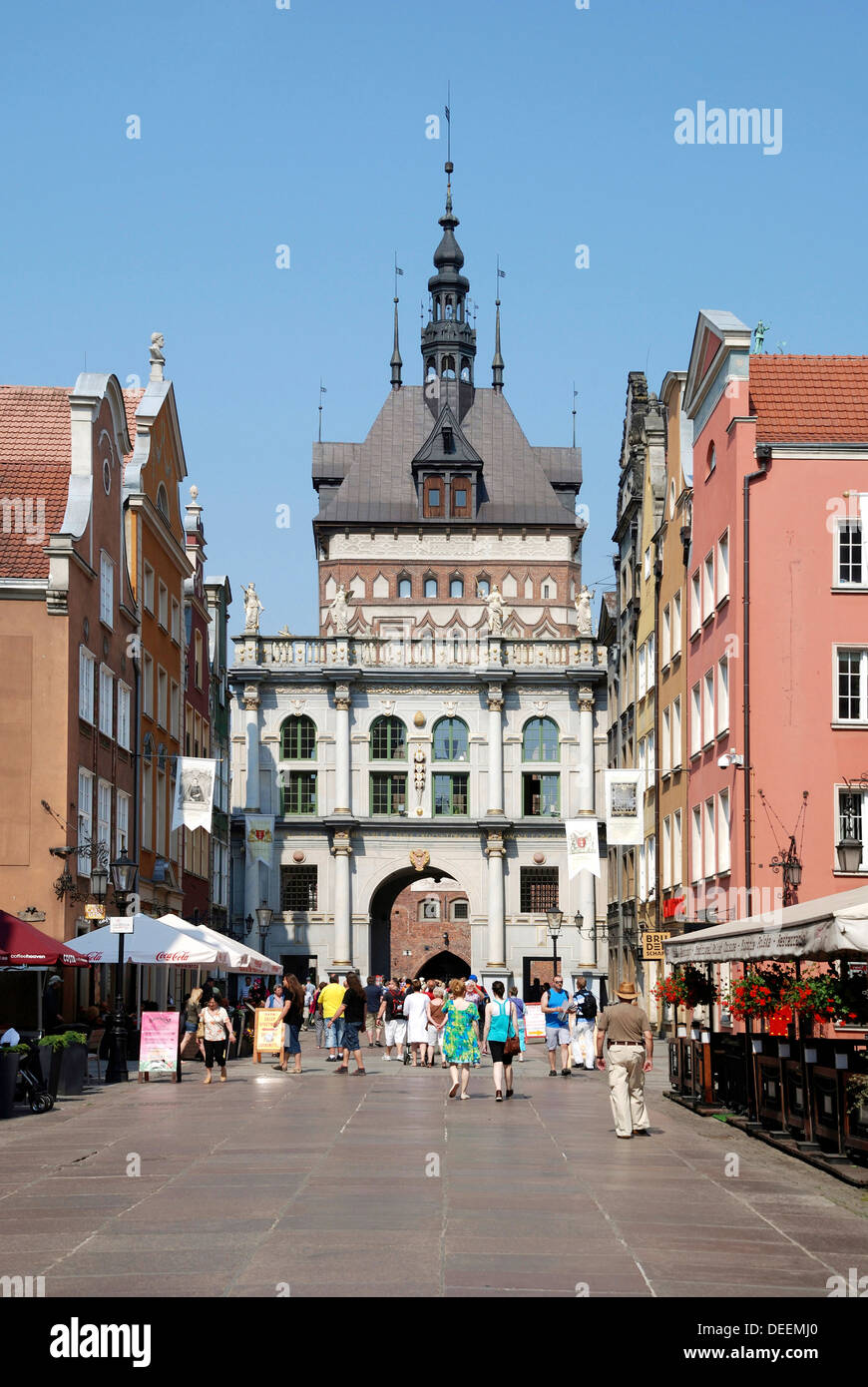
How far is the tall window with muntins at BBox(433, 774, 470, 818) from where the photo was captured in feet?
241

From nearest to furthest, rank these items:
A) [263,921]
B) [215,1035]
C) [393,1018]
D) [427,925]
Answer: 1. [215,1035]
2. [393,1018]
3. [263,921]
4. [427,925]

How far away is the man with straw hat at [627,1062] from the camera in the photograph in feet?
70.8

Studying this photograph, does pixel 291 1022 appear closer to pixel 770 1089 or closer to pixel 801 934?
pixel 770 1089

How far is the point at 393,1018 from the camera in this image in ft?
149

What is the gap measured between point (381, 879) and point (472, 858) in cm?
351

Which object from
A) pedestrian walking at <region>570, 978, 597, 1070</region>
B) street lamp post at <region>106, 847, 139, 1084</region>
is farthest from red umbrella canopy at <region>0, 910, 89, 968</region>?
pedestrian walking at <region>570, 978, 597, 1070</region>

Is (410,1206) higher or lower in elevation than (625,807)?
lower

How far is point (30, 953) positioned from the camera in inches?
1062

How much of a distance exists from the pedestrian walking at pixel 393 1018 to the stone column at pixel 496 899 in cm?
1950

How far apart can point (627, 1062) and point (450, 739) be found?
171 ft

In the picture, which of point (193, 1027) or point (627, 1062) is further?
point (193, 1027)

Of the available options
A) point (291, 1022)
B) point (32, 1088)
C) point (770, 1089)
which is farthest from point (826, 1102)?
point (291, 1022)

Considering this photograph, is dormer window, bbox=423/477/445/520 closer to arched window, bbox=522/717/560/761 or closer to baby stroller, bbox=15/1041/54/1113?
arched window, bbox=522/717/560/761

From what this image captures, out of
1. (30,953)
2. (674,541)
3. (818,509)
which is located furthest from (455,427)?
(30,953)
